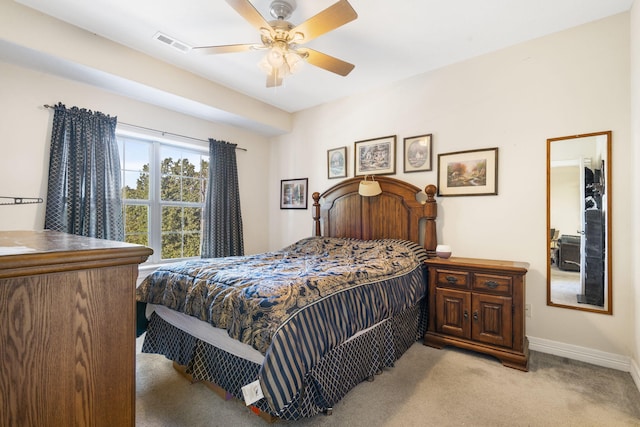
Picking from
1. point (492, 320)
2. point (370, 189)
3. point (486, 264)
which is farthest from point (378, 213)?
point (492, 320)

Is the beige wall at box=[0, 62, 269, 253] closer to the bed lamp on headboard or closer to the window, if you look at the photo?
the window

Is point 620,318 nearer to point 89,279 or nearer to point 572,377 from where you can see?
point 572,377

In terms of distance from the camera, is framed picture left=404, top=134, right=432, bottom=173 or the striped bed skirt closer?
the striped bed skirt

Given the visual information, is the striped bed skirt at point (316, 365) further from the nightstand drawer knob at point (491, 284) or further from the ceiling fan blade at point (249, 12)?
the ceiling fan blade at point (249, 12)

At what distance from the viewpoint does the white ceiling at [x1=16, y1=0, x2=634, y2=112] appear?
231 cm

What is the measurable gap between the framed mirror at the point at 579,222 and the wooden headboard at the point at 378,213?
1014 millimetres

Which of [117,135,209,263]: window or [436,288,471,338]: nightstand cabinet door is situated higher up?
[117,135,209,263]: window

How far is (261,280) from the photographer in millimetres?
1941

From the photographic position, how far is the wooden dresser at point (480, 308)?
238 centimetres

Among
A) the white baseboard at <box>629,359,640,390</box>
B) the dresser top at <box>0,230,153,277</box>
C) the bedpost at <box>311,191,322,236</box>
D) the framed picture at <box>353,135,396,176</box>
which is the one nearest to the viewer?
the dresser top at <box>0,230,153,277</box>

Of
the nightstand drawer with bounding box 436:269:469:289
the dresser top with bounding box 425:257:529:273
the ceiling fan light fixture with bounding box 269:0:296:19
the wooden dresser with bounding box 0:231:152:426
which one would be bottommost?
the nightstand drawer with bounding box 436:269:469:289

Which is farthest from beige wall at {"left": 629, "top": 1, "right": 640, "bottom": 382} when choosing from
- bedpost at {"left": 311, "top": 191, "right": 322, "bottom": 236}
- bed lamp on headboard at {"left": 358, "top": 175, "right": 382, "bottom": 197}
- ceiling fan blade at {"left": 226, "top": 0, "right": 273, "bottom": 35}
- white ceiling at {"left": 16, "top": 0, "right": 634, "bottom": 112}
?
bedpost at {"left": 311, "top": 191, "right": 322, "bottom": 236}

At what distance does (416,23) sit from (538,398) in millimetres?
2928

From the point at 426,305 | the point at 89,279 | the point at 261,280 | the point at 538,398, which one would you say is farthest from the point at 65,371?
the point at 426,305
